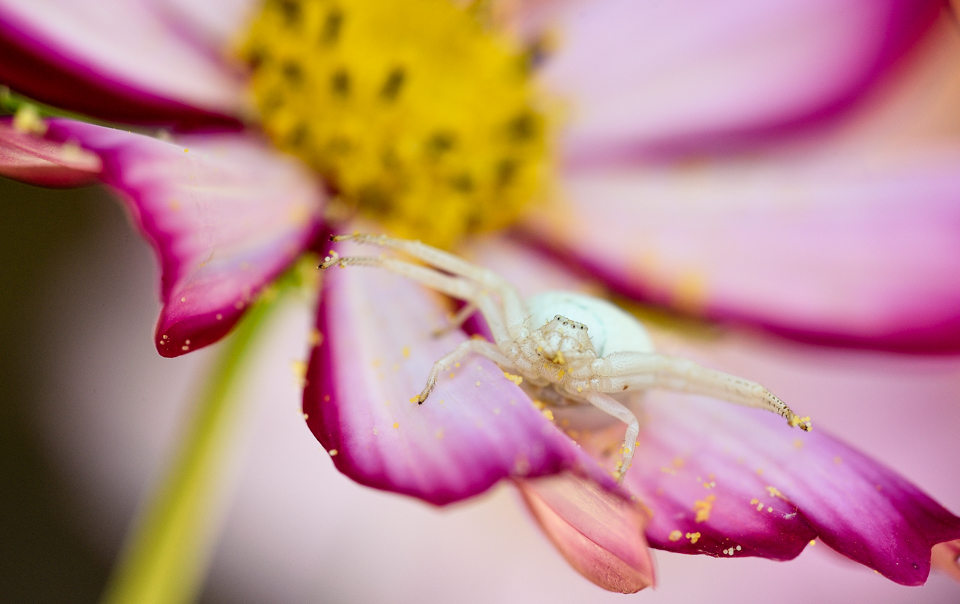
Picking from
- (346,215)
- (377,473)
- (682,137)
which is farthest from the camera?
(682,137)

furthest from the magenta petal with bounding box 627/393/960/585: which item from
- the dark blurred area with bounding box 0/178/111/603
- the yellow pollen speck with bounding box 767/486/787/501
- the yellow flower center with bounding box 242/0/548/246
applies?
the dark blurred area with bounding box 0/178/111/603

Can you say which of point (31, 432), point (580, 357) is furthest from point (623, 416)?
point (31, 432)

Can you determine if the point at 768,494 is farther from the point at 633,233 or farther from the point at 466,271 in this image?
the point at 633,233

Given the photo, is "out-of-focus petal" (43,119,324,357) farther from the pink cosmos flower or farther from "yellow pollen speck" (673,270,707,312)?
"yellow pollen speck" (673,270,707,312)

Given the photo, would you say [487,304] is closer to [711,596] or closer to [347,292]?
[347,292]

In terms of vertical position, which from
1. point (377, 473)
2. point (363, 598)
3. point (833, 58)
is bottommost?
point (363, 598)

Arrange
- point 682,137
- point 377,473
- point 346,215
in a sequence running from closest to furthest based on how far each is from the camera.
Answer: point 377,473, point 346,215, point 682,137

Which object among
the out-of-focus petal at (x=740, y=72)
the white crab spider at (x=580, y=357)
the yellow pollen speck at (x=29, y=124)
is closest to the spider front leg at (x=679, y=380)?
the white crab spider at (x=580, y=357)

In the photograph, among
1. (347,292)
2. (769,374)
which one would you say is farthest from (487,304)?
(769,374)
